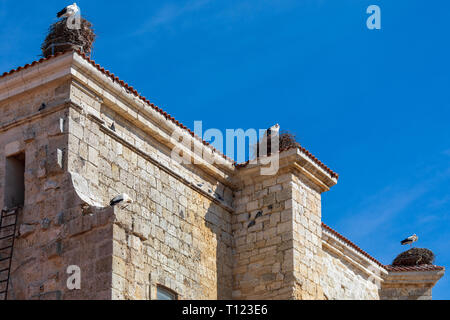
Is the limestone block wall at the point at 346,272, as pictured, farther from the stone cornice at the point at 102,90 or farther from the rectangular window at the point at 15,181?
the rectangular window at the point at 15,181

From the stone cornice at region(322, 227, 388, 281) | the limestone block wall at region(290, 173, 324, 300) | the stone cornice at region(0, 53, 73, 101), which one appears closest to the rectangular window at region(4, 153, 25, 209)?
the stone cornice at region(0, 53, 73, 101)

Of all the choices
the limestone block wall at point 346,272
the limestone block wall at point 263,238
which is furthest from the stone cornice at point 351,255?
the limestone block wall at point 263,238

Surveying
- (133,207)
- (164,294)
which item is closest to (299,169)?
(133,207)

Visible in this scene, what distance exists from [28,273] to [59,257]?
61cm

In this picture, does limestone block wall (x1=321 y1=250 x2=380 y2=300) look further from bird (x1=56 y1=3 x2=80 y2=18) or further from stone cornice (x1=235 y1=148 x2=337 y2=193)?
bird (x1=56 y1=3 x2=80 y2=18)

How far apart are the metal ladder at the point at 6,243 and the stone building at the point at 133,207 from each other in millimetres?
21

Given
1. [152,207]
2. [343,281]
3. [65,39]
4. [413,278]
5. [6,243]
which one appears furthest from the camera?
[413,278]

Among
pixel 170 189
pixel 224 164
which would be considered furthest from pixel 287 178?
pixel 170 189

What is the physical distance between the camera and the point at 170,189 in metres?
16.8

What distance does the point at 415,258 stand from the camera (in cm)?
2348

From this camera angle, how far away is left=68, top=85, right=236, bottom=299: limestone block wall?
1409 centimetres

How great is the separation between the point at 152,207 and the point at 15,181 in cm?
222

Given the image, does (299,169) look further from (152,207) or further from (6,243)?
(6,243)
